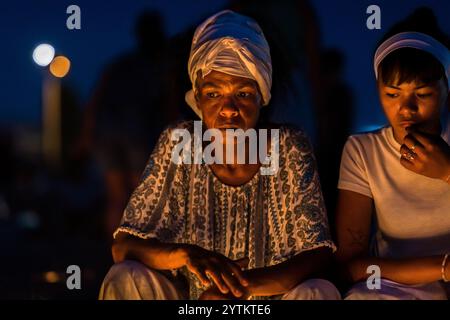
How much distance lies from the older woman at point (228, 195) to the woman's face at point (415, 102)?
473 mm

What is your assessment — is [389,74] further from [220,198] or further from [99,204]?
[99,204]

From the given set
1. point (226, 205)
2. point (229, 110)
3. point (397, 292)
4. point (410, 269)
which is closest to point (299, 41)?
point (229, 110)

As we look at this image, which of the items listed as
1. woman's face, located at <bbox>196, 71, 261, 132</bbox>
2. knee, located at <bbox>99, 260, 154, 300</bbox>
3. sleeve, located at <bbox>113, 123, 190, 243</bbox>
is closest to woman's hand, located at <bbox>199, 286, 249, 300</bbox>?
knee, located at <bbox>99, 260, 154, 300</bbox>

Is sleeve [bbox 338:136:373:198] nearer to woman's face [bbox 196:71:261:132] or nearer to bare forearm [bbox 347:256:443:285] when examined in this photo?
bare forearm [bbox 347:256:443:285]

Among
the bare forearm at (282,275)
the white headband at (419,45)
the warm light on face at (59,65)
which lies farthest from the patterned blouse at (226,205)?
the warm light on face at (59,65)

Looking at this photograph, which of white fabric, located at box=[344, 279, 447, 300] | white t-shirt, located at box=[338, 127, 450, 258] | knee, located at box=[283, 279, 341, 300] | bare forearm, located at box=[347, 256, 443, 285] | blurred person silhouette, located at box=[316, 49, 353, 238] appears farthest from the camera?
blurred person silhouette, located at box=[316, 49, 353, 238]

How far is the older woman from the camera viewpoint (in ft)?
14.2

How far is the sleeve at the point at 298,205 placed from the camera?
4297mm

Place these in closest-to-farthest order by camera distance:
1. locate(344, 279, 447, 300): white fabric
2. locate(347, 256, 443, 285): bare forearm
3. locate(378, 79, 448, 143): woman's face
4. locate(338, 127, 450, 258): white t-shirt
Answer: locate(344, 279, 447, 300): white fabric, locate(347, 256, 443, 285): bare forearm, locate(378, 79, 448, 143): woman's face, locate(338, 127, 450, 258): white t-shirt

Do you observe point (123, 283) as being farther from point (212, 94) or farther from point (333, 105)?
point (333, 105)

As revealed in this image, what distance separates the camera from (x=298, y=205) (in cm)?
439

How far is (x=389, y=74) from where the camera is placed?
A: 175 inches

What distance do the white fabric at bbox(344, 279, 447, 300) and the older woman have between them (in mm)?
214
